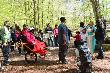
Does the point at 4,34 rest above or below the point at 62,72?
above

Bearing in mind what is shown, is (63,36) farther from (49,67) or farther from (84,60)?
(84,60)

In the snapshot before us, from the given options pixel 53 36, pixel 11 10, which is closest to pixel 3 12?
pixel 11 10

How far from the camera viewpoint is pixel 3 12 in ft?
197

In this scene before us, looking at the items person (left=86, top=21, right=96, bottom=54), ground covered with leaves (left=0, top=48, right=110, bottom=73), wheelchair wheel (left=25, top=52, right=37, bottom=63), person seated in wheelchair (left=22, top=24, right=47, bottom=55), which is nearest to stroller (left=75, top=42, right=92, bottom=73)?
ground covered with leaves (left=0, top=48, right=110, bottom=73)

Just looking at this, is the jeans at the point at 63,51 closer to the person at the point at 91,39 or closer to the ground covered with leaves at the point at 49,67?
the ground covered with leaves at the point at 49,67

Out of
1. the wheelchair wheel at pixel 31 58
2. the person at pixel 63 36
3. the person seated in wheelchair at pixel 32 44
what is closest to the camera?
the person at pixel 63 36

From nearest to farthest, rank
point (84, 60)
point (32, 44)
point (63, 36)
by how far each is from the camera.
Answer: point (84, 60)
point (63, 36)
point (32, 44)

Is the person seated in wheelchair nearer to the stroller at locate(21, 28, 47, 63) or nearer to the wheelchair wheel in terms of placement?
the stroller at locate(21, 28, 47, 63)

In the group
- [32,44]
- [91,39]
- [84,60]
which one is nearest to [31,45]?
[32,44]

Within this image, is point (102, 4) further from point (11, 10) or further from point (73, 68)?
point (73, 68)

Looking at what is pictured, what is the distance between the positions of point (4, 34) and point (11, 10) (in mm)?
45521

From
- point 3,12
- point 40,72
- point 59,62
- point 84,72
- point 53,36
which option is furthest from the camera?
point 3,12

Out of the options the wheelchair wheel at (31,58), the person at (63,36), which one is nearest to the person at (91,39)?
the person at (63,36)

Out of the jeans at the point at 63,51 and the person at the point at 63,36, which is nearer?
the person at the point at 63,36
